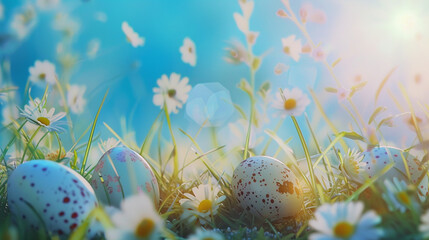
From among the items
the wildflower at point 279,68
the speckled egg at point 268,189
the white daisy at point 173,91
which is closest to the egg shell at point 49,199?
the speckled egg at point 268,189

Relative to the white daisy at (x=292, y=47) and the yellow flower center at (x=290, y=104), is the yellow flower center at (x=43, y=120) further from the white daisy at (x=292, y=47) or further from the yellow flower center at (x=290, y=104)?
the white daisy at (x=292, y=47)

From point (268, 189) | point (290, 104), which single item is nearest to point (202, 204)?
point (268, 189)

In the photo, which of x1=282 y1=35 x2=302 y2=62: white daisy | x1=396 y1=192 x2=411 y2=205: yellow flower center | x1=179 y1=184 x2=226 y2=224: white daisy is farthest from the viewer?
x1=282 y1=35 x2=302 y2=62: white daisy

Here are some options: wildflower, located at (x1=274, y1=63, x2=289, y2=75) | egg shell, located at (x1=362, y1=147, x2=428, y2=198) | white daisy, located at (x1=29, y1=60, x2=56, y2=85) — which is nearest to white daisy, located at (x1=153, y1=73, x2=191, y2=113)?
wildflower, located at (x1=274, y1=63, x2=289, y2=75)

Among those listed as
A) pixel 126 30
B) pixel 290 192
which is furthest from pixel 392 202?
pixel 126 30

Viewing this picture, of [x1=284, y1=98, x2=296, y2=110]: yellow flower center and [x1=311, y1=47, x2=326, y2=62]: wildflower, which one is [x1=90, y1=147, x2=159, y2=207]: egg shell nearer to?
[x1=284, y1=98, x2=296, y2=110]: yellow flower center

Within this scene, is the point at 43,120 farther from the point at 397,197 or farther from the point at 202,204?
the point at 397,197
